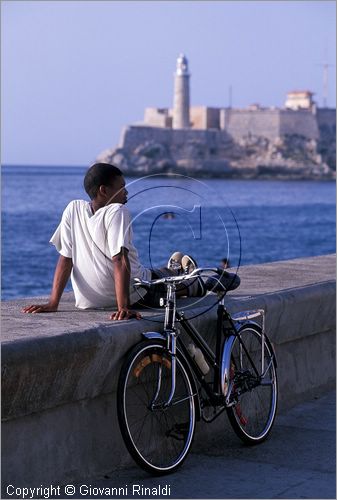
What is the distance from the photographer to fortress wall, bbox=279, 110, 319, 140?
15075cm

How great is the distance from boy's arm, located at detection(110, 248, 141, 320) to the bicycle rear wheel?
64 cm

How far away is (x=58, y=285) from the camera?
5969 millimetres

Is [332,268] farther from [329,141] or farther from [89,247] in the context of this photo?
[329,141]

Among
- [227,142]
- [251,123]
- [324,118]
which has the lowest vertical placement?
[227,142]

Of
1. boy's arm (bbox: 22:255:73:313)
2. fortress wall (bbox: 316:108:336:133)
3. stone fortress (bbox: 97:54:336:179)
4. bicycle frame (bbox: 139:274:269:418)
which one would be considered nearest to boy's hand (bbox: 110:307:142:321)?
bicycle frame (bbox: 139:274:269:418)

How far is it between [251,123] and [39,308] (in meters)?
148

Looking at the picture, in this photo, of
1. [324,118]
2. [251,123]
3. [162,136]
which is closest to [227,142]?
[251,123]

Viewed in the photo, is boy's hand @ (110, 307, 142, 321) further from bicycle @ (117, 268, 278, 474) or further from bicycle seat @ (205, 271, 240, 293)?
bicycle seat @ (205, 271, 240, 293)

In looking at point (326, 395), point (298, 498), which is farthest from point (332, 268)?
point (298, 498)

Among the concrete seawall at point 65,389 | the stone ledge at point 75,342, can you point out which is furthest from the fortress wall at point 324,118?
the concrete seawall at point 65,389

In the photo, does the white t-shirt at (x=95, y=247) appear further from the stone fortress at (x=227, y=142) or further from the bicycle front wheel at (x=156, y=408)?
the stone fortress at (x=227, y=142)

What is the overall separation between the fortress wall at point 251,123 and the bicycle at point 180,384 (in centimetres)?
14481

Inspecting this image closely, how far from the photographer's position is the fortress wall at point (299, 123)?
151m

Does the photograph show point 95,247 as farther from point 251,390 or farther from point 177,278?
point 251,390
